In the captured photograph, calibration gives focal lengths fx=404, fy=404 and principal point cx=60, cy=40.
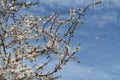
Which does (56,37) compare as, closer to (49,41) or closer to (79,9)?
(49,41)

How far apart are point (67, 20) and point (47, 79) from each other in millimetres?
2679

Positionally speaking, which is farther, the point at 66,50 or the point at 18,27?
the point at 18,27

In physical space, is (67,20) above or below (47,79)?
above

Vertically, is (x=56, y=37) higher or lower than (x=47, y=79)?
higher

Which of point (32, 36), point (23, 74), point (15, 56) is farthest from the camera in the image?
point (32, 36)

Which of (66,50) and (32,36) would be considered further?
(32,36)

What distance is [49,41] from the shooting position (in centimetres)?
1614

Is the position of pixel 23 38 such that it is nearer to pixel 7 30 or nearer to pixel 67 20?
pixel 7 30

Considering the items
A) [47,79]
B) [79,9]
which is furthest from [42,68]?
[79,9]

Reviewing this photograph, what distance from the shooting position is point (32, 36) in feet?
56.2

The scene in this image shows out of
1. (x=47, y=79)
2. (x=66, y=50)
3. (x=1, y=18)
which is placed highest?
(x=1, y=18)

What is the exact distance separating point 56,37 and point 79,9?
4.85 ft

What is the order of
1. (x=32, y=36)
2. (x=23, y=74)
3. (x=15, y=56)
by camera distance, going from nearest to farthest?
(x=23, y=74), (x=15, y=56), (x=32, y=36)

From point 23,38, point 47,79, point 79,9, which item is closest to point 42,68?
point 47,79
